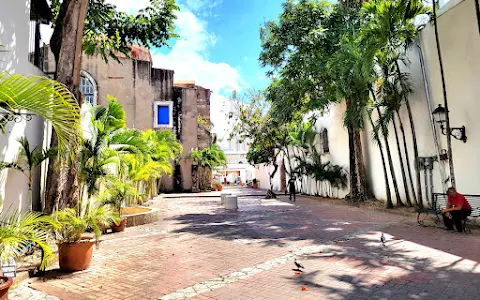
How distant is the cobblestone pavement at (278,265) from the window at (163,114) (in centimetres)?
1851

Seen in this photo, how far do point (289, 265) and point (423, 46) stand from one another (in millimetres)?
9633

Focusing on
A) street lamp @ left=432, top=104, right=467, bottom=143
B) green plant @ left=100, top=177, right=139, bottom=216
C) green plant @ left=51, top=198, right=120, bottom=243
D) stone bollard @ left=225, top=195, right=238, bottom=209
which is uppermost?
street lamp @ left=432, top=104, right=467, bottom=143

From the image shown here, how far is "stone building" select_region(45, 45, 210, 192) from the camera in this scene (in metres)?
24.8

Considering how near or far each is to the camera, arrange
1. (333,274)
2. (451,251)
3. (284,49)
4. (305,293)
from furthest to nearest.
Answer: (284,49) → (451,251) → (333,274) → (305,293)

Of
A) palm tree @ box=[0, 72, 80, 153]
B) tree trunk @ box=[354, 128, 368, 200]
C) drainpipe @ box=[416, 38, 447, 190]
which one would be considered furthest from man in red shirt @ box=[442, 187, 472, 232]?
palm tree @ box=[0, 72, 80, 153]

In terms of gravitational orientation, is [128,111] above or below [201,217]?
above

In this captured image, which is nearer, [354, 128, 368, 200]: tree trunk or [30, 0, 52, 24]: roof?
[30, 0, 52, 24]: roof

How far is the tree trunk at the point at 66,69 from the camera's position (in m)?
7.21

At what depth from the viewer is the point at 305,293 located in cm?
447

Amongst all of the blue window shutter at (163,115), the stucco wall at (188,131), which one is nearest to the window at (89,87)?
the blue window shutter at (163,115)

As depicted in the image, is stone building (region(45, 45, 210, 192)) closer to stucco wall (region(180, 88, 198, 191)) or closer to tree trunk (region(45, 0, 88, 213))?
stucco wall (region(180, 88, 198, 191))

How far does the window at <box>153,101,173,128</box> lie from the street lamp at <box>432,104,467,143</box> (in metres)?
21.0

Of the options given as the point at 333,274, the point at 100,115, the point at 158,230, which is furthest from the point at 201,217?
the point at 333,274

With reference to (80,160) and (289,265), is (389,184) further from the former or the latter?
(80,160)
